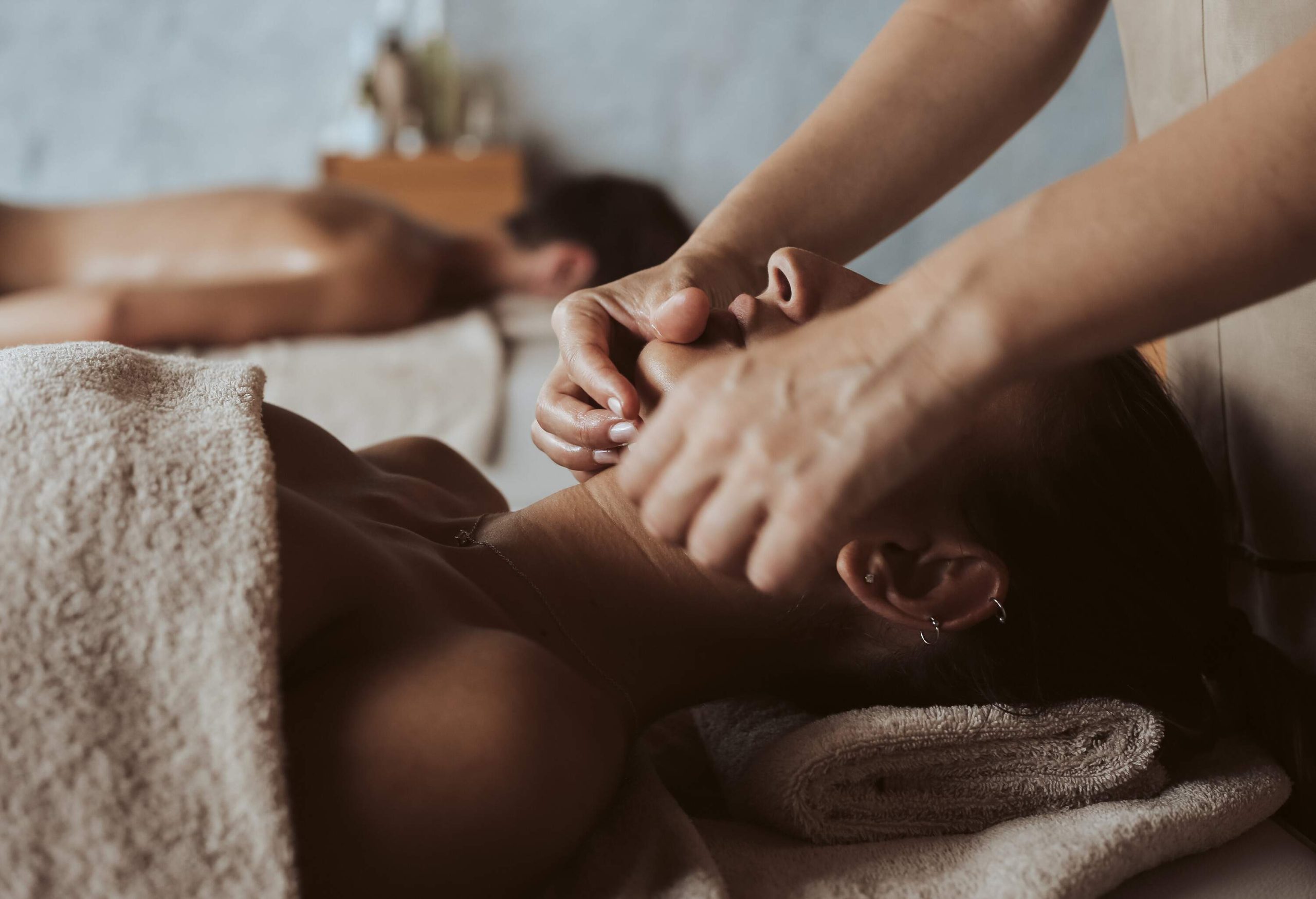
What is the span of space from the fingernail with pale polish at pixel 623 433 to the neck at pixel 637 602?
0.09 meters

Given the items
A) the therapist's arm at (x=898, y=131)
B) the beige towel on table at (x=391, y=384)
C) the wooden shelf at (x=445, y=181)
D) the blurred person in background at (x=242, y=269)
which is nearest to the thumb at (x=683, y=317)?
the therapist's arm at (x=898, y=131)

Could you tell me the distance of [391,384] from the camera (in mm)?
1887

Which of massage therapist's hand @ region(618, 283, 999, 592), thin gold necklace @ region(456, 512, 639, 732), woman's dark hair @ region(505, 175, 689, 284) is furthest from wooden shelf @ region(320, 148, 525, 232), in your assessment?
massage therapist's hand @ region(618, 283, 999, 592)

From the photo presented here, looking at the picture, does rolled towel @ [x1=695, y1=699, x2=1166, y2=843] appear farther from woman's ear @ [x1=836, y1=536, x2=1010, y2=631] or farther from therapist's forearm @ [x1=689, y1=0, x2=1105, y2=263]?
therapist's forearm @ [x1=689, y1=0, x2=1105, y2=263]

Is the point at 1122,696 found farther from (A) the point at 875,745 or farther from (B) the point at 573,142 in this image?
(B) the point at 573,142

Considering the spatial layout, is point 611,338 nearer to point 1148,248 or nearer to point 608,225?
point 1148,248

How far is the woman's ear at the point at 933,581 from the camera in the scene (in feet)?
2.86

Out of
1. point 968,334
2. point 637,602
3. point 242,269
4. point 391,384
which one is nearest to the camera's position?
point 968,334

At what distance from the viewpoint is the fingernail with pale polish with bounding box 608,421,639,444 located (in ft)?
2.76

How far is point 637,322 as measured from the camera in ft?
3.17

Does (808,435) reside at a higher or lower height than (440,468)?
higher

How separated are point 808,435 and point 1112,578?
0.46m

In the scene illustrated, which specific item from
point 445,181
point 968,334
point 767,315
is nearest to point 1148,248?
point 968,334

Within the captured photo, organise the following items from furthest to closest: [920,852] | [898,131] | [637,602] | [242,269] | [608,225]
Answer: [608,225] → [242,269] → [898,131] → [637,602] → [920,852]
